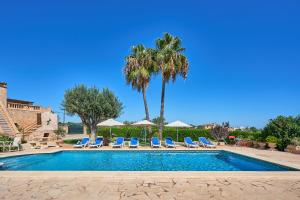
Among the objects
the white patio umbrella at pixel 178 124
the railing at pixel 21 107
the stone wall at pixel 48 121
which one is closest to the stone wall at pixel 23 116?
the railing at pixel 21 107

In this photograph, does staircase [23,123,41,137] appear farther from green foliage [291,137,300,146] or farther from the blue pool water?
green foliage [291,137,300,146]

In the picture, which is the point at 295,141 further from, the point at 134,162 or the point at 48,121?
the point at 48,121

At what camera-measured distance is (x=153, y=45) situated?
24.4 m

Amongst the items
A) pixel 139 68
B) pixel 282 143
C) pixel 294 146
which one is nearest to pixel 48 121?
pixel 139 68

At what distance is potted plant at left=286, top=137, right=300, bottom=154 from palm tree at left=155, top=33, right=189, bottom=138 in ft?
33.3

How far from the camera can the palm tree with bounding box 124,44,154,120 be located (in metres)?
23.8

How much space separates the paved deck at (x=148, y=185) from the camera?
6457 millimetres

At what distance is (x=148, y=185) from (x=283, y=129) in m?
16.7

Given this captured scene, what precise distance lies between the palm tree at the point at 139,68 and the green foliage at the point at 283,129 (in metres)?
11.2

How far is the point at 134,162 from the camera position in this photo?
14477 mm

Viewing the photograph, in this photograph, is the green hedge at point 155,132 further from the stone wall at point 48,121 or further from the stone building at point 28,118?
the stone building at point 28,118

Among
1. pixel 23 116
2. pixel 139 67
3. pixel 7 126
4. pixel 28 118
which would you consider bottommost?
pixel 7 126

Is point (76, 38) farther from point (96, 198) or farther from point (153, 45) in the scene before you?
point (96, 198)

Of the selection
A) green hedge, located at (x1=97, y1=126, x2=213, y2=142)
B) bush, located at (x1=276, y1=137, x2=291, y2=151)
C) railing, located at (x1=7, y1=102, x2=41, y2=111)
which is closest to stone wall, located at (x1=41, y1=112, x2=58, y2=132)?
railing, located at (x1=7, y1=102, x2=41, y2=111)
